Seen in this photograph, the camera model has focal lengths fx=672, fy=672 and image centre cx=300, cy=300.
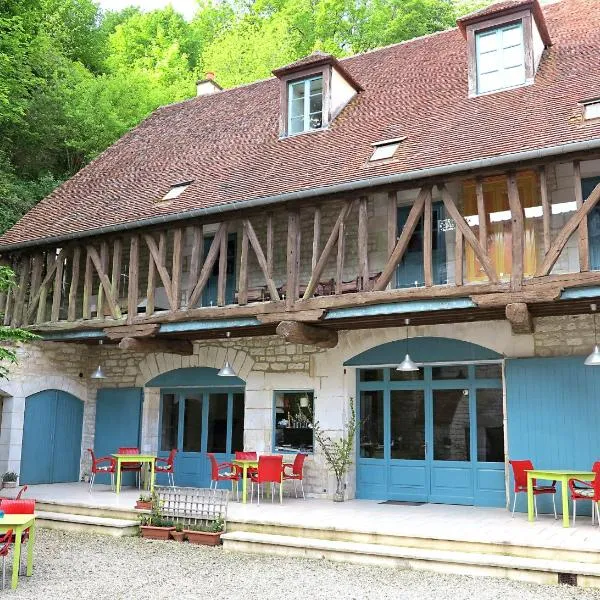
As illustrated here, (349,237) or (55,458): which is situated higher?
(349,237)

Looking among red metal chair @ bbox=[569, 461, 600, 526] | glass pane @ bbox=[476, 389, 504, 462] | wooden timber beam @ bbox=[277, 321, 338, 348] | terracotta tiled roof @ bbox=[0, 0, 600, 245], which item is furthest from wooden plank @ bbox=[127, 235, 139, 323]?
red metal chair @ bbox=[569, 461, 600, 526]

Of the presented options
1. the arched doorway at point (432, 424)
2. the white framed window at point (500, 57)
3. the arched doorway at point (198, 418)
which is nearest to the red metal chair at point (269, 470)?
the arched doorway at point (432, 424)

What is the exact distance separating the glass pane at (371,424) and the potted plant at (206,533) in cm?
306

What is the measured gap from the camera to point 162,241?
412 inches

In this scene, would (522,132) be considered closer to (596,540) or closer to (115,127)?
(596,540)

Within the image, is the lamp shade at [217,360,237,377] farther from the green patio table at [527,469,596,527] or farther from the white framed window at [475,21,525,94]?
the white framed window at [475,21,525,94]

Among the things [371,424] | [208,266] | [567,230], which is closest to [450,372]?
[371,424]

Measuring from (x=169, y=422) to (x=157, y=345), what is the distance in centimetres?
193

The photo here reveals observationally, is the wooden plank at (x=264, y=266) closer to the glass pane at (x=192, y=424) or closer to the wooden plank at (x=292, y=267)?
the wooden plank at (x=292, y=267)

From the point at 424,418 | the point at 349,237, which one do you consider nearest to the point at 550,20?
the point at 349,237

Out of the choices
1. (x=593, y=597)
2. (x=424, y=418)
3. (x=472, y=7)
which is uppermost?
(x=472, y=7)

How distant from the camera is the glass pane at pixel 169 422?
12070 millimetres

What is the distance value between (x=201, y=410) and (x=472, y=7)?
1661 cm

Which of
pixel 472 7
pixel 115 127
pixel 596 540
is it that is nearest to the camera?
pixel 596 540
